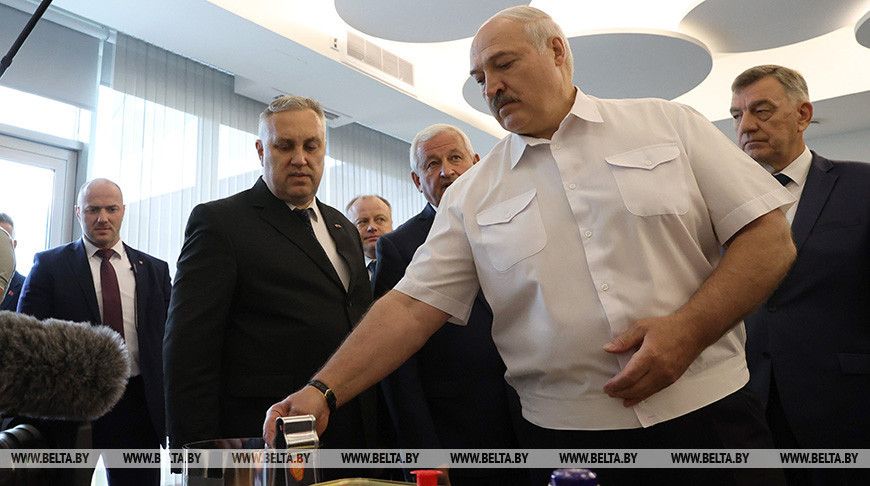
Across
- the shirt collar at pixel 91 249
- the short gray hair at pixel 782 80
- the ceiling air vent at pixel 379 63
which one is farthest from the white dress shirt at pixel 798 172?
the ceiling air vent at pixel 379 63

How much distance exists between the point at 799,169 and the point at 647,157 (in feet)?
3.24

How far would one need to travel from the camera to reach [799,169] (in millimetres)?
1887

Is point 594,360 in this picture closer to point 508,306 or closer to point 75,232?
point 508,306

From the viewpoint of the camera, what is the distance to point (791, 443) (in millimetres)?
1639

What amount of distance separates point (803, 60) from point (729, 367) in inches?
248

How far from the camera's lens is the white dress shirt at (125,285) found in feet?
9.50

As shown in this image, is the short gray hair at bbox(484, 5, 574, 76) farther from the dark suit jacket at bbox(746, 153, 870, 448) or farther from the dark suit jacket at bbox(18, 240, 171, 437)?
the dark suit jacket at bbox(18, 240, 171, 437)

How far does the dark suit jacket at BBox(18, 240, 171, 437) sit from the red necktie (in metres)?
0.04

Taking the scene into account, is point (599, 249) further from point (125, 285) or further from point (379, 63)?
point (379, 63)

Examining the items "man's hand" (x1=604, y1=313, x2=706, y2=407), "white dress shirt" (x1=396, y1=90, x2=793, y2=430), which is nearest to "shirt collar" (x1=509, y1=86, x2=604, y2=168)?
"white dress shirt" (x1=396, y1=90, x2=793, y2=430)

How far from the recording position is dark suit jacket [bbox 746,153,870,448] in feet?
5.22

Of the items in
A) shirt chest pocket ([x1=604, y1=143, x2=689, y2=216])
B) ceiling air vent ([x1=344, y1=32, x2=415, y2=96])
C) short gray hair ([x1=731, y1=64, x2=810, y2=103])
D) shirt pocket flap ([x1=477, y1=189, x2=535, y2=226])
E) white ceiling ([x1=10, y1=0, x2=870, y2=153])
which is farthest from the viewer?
ceiling air vent ([x1=344, y1=32, x2=415, y2=96])

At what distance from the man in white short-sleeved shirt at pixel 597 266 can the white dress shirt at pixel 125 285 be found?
210 centimetres

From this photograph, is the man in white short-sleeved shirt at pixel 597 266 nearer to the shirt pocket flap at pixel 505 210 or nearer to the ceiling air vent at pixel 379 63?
the shirt pocket flap at pixel 505 210
